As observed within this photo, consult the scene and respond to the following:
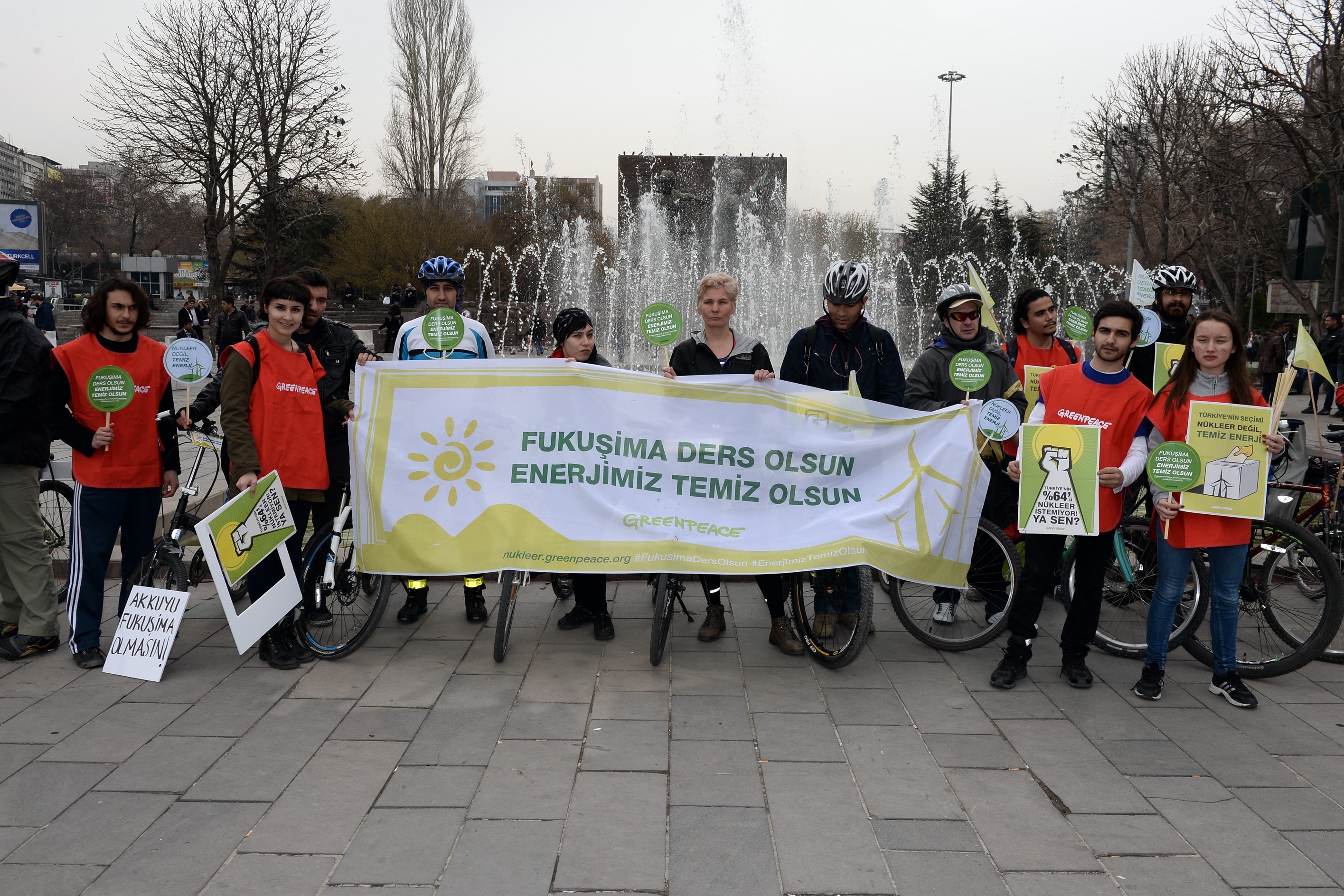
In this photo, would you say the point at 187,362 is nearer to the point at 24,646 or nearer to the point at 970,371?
the point at 24,646

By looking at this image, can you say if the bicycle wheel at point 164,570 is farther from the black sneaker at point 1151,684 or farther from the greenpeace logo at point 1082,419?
the black sneaker at point 1151,684

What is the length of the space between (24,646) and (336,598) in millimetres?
1579

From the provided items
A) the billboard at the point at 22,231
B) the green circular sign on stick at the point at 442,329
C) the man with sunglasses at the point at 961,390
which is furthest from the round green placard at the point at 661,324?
the billboard at the point at 22,231

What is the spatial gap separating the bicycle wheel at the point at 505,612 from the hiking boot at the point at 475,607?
1.72ft

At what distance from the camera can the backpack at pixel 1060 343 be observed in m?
6.00

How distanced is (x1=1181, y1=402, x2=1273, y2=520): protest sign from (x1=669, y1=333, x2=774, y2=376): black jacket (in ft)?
6.87

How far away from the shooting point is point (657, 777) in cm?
383

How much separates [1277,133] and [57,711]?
20.1 metres

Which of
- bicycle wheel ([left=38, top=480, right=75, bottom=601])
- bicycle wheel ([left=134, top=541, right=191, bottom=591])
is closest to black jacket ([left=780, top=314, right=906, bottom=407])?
bicycle wheel ([left=134, top=541, right=191, bottom=591])

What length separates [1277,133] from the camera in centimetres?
1758

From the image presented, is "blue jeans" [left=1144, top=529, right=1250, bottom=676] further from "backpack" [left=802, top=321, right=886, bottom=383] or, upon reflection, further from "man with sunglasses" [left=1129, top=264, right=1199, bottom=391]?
"man with sunglasses" [left=1129, top=264, right=1199, bottom=391]

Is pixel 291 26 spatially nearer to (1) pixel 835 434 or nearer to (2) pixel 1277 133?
(2) pixel 1277 133

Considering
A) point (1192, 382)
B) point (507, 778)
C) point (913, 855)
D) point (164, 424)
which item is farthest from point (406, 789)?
point (1192, 382)

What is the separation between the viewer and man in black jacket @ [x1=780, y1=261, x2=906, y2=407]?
5.37m
